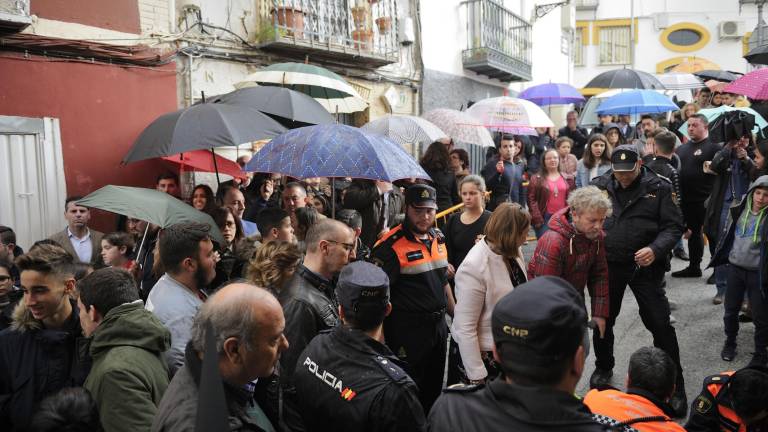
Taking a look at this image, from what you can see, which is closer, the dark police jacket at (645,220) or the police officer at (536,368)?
the police officer at (536,368)

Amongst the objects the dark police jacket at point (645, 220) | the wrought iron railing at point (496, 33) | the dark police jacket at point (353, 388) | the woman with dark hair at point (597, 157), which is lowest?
the dark police jacket at point (353, 388)

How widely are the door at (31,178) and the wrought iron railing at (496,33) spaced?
1064cm

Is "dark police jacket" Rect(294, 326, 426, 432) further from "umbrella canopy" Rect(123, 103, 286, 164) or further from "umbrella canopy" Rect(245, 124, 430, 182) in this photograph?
"umbrella canopy" Rect(123, 103, 286, 164)

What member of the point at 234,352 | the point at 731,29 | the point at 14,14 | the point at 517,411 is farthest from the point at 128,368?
the point at 731,29

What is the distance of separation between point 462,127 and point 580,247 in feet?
13.9

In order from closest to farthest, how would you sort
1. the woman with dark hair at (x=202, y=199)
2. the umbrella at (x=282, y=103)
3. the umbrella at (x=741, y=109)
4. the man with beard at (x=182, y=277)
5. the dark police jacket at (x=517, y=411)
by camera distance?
1. the dark police jacket at (x=517, y=411)
2. the man with beard at (x=182, y=277)
3. the umbrella at (x=282, y=103)
4. the woman with dark hair at (x=202, y=199)
5. the umbrella at (x=741, y=109)

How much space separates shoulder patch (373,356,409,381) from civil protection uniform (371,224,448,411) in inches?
69.0

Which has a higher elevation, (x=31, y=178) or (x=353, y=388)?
(x=31, y=178)

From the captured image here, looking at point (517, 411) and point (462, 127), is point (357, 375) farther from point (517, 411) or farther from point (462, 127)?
point (462, 127)

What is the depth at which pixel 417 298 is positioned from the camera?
167 inches

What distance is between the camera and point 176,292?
3416mm

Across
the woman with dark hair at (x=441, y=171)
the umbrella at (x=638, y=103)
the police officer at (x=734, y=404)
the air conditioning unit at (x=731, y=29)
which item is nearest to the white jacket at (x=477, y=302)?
the police officer at (x=734, y=404)

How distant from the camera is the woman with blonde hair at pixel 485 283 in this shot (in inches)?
151

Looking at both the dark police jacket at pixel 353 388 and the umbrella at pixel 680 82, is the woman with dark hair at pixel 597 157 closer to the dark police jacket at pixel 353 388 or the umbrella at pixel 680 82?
the umbrella at pixel 680 82
